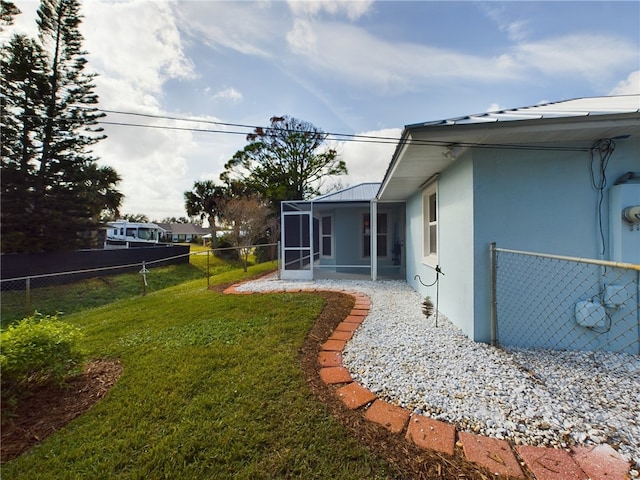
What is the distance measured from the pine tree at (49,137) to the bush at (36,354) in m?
13.8

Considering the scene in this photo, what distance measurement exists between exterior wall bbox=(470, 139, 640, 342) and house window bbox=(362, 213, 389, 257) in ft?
21.0

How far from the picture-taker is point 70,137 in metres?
14.2

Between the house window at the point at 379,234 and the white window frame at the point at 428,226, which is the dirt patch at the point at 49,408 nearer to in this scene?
Answer: the white window frame at the point at 428,226

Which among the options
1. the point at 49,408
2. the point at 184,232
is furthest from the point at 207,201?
the point at 184,232

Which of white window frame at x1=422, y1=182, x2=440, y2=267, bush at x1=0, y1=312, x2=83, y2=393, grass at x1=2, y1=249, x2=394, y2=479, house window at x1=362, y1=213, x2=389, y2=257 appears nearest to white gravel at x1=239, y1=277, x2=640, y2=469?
grass at x1=2, y1=249, x2=394, y2=479

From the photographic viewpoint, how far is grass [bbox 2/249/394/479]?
1629 millimetres

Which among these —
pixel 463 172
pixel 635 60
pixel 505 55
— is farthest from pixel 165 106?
pixel 635 60

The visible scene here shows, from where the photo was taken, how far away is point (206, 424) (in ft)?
6.52

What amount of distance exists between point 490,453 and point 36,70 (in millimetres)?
20470

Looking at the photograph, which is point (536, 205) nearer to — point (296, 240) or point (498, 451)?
point (498, 451)

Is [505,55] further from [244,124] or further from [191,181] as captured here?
[191,181]

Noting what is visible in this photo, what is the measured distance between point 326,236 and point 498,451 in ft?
30.6

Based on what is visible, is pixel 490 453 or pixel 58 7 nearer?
pixel 490 453

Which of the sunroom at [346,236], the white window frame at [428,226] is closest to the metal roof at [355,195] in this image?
the sunroom at [346,236]
